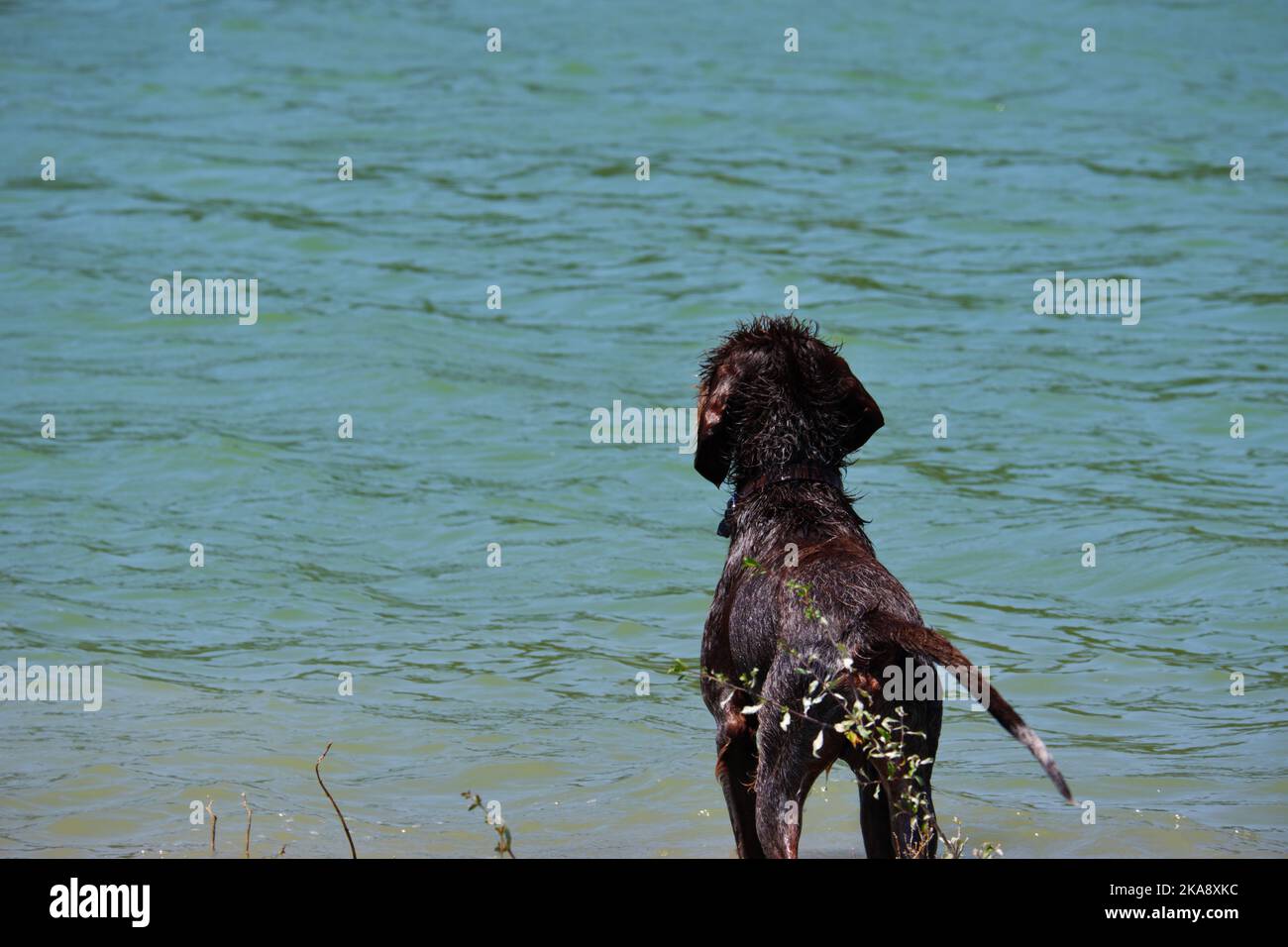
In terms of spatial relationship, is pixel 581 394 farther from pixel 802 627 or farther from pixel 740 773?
pixel 802 627

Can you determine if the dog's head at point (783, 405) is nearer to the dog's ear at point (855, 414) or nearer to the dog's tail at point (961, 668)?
the dog's ear at point (855, 414)

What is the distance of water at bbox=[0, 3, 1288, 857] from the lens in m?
8.14

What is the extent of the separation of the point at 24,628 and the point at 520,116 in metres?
11.6

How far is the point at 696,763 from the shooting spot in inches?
318

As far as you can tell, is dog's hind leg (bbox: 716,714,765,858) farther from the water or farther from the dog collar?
the water

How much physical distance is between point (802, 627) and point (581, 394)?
896 cm

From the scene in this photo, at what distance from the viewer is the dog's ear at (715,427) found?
19.4ft

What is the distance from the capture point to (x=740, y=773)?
5.80 metres

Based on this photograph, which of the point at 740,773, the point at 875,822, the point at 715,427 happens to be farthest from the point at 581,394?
the point at 875,822

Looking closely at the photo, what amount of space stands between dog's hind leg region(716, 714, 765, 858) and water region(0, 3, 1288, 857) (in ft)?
4.43

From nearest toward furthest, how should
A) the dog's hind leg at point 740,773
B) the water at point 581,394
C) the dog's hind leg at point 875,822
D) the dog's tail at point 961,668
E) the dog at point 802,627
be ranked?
the dog's tail at point 961,668, the dog at point 802,627, the dog's hind leg at point 875,822, the dog's hind leg at point 740,773, the water at point 581,394

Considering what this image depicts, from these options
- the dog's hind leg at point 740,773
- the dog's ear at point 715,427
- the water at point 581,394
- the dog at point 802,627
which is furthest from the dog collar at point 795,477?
the water at point 581,394
